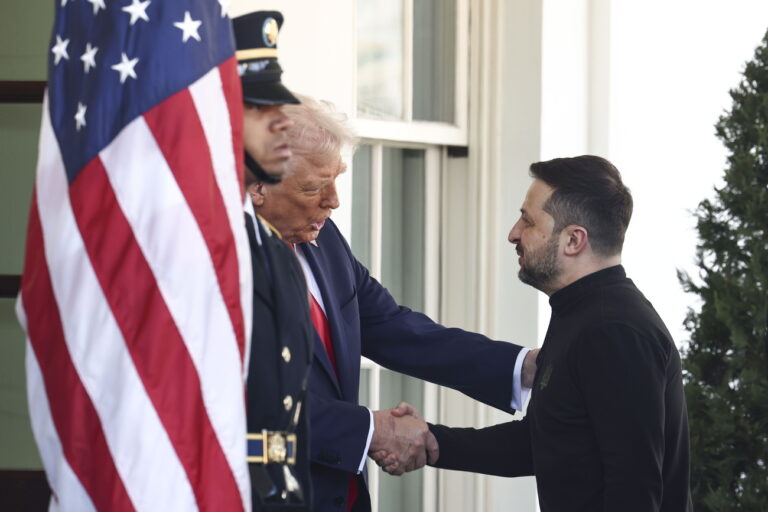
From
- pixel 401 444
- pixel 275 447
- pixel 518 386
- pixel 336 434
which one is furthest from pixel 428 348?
pixel 275 447

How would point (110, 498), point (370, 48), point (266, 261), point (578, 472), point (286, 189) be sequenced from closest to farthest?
1. point (110, 498)
2. point (266, 261)
3. point (578, 472)
4. point (286, 189)
5. point (370, 48)

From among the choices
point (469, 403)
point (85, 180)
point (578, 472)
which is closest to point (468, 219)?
point (469, 403)

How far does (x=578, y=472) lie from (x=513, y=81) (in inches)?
105

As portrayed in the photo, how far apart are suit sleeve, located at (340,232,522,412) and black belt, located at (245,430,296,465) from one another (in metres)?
1.65

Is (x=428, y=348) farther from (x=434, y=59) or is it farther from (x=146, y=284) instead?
(x=146, y=284)

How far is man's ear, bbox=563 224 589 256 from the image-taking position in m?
3.44

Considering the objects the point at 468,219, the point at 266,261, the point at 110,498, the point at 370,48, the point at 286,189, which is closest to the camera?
the point at 110,498

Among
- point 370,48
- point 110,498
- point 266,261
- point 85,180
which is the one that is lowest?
point 110,498

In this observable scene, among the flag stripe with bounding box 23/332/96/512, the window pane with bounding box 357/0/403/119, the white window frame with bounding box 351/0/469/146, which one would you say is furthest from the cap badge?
the window pane with bounding box 357/0/403/119

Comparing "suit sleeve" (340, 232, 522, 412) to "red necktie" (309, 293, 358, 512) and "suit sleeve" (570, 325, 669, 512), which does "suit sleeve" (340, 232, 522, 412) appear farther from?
"suit sleeve" (570, 325, 669, 512)

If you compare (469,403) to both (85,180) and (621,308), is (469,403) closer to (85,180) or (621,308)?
(621,308)

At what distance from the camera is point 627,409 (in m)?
3.10

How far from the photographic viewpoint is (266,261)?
8.48 feet

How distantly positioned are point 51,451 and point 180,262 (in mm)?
420
